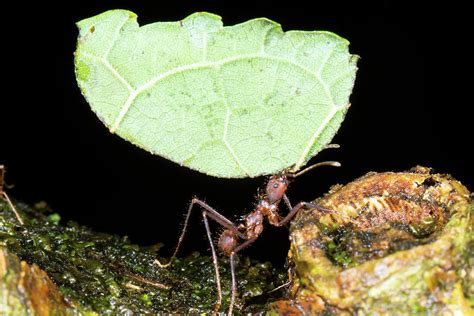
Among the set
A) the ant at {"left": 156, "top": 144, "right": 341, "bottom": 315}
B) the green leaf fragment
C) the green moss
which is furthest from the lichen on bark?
the ant at {"left": 156, "top": 144, "right": 341, "bottom": 315}

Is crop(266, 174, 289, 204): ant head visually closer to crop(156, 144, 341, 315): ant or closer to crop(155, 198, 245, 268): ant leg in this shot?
crop(156, 144, 341, 315): ant

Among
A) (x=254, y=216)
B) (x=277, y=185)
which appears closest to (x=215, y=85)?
(x=277, y=185)

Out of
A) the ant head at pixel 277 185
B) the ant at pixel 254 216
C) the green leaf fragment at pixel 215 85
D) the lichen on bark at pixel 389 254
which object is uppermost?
the green leaf fragment at pixel 215 85

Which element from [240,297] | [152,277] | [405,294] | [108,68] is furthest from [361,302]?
[108,68]

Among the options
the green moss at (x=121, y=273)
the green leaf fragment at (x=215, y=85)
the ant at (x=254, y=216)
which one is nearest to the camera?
the green moss at (x=121, y=273)

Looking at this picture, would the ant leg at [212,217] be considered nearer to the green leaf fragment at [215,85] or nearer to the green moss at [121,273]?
the green moss at [121,273]

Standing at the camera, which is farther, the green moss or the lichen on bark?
the green moss

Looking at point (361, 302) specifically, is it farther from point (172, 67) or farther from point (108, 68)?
point (108, 68)

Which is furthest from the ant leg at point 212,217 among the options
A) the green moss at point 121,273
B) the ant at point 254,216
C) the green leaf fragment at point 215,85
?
the green leaf fragment at point 215,85

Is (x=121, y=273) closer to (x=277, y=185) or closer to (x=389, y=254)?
(x=277, y=185)
